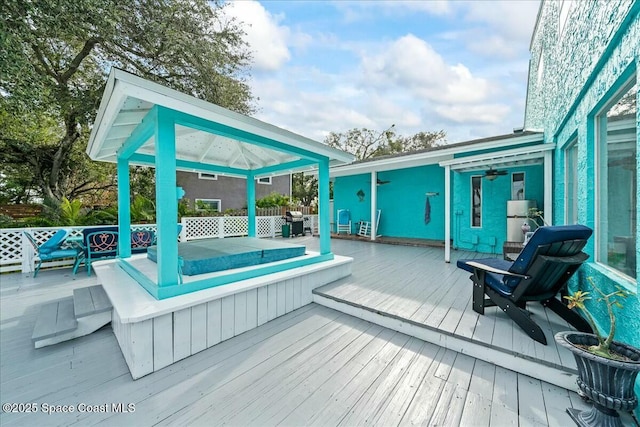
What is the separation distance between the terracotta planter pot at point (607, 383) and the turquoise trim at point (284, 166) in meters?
4.23

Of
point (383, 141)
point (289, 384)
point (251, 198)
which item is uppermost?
point (383, 141)

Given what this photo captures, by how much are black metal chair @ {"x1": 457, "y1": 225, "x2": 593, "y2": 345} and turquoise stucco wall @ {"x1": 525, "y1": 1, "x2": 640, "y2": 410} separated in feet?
0.85

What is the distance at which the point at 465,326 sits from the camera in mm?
2703

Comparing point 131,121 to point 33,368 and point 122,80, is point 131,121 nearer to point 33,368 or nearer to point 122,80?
point 122,80

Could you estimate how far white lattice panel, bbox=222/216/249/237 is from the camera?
996 cm

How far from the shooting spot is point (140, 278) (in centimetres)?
317

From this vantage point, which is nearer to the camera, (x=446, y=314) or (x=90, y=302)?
(x=446, y=314)

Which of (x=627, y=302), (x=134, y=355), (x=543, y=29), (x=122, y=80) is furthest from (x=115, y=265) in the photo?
(x=543, y=29)

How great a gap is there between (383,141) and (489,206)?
56.9ft

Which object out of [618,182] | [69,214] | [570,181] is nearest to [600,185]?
[618,182]

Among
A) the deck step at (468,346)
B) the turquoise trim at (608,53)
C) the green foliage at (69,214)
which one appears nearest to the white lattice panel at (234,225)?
the green foliage at (69,214)

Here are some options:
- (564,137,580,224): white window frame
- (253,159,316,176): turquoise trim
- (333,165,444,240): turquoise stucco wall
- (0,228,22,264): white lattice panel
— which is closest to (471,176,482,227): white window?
(333,165,444,240): turquoise stucco wall

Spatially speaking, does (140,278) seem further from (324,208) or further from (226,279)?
(324,208)

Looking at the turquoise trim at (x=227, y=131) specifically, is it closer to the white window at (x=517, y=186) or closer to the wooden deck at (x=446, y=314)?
the wooden deck at (x=446, y=314)
